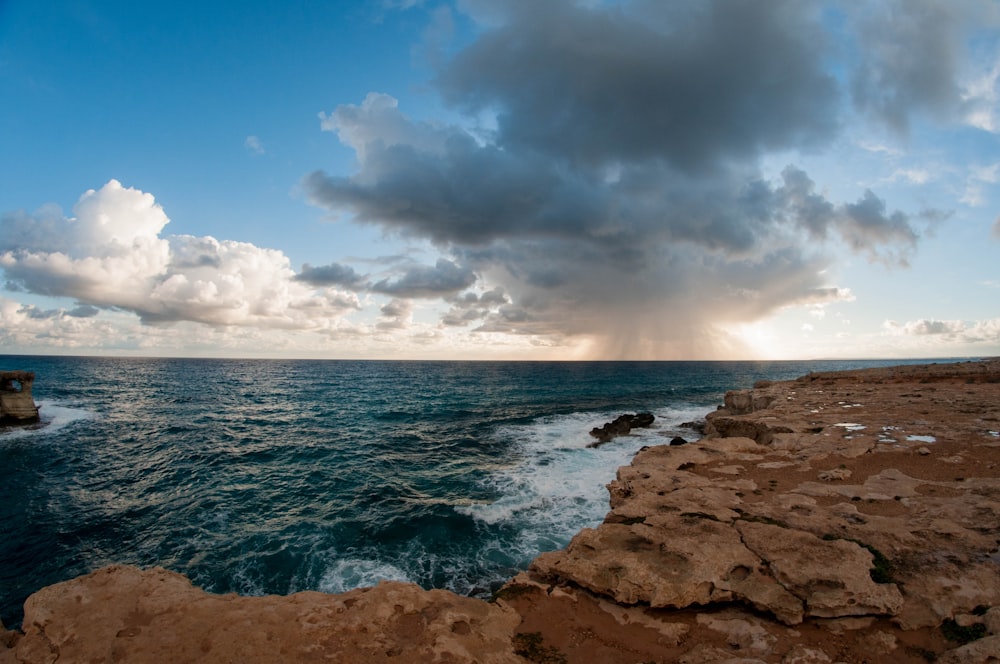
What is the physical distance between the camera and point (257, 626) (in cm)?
578

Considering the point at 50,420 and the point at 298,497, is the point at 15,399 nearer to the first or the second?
the point at 50,420

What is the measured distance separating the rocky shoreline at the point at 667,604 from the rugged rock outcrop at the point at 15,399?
43775mm

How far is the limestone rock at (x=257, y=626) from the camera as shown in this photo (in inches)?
210

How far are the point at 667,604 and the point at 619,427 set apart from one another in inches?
1078

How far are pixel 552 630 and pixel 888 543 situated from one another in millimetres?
6268

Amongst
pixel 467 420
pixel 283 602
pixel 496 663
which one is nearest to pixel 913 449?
pixel 496 663

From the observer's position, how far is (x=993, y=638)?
4.60m

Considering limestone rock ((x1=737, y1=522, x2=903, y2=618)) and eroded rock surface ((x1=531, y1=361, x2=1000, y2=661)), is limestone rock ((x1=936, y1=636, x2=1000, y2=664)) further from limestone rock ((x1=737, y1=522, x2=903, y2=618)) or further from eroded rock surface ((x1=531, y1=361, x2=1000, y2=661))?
limestone rock ((x1=737, y1=522, x2=903, y2=618))

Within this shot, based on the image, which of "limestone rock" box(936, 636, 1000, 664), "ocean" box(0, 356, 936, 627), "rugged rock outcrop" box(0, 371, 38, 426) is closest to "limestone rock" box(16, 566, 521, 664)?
"limestone rock" box(936, 636, 1000, 664)

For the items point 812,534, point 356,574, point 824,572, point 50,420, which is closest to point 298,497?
point 356,574

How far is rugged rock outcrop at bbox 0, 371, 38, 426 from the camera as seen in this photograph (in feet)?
112

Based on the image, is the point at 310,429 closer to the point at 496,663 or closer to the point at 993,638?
the point at 496,663

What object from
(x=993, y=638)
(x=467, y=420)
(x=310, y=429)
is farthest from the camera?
(x=467, y=420)

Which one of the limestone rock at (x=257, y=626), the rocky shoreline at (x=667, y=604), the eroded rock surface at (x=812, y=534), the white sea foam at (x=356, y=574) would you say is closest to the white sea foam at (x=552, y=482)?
the white sea foam at (x=356, y=574)
